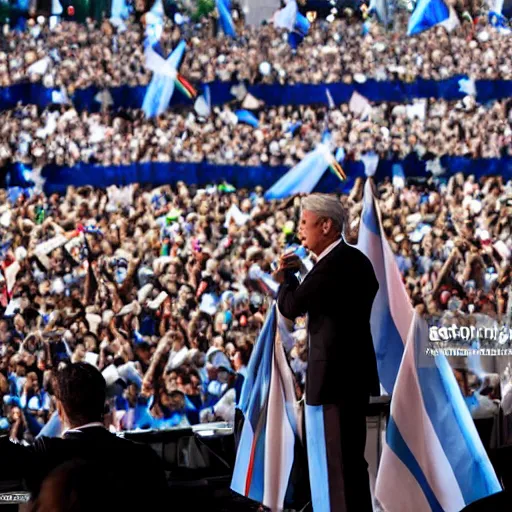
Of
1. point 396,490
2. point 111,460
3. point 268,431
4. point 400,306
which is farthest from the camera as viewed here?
point 400,306

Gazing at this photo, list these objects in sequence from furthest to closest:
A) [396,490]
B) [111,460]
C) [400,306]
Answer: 1. [400,306]
2. [396,490]
3. [111,460]

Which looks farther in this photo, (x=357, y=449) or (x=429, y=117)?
(x=429, y=117)

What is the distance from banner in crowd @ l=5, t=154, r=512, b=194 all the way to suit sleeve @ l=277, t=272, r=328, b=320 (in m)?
2.30

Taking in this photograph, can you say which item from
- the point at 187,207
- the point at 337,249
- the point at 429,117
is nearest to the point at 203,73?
the point at 187,207

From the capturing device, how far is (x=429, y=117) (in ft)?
16.9

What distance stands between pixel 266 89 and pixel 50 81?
988mm

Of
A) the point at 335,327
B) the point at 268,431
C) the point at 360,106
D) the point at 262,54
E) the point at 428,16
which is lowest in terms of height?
the point at 268,431

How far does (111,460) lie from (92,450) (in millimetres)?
37

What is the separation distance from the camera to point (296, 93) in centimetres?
520

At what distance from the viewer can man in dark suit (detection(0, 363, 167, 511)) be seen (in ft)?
6.09

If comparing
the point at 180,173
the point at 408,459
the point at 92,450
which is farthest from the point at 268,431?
the point at 180,173

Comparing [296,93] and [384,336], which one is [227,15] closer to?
[296,93]

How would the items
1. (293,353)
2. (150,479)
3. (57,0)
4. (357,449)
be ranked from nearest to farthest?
1. (150,479)
2. (357,449)
3. (293,353)
4. (57,0)

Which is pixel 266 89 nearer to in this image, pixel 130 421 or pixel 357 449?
pixel 130 421
